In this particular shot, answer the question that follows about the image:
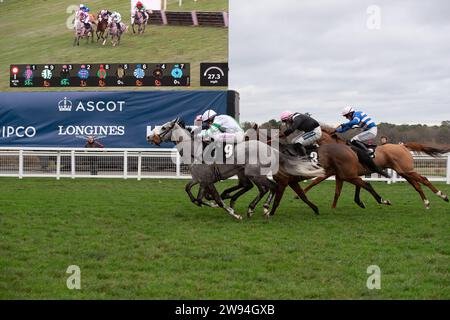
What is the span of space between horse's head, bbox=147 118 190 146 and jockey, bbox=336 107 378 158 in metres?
2.84

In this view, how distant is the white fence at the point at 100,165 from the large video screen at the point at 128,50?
9.71ft

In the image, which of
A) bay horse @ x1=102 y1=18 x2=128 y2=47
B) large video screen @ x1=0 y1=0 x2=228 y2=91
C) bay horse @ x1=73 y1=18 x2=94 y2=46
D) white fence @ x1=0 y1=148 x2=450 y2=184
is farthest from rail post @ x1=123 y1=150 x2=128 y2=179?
bay horse @ x1=73 y1=18 x2=94 y2=46

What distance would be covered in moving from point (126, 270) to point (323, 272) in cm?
175

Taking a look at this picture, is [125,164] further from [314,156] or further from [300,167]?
[300,167]

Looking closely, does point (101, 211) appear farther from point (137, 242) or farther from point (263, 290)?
point (263, 290)

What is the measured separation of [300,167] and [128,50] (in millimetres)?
11429

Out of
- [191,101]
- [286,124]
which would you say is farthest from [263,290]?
[191,101]

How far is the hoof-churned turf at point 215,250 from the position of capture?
4883 mm

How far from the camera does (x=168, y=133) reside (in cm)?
966

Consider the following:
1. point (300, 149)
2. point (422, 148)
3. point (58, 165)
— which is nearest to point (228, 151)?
point (300, 149)

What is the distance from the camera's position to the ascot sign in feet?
64.0

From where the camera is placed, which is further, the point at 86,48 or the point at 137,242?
the point at 86,48

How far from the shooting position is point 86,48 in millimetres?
19656
